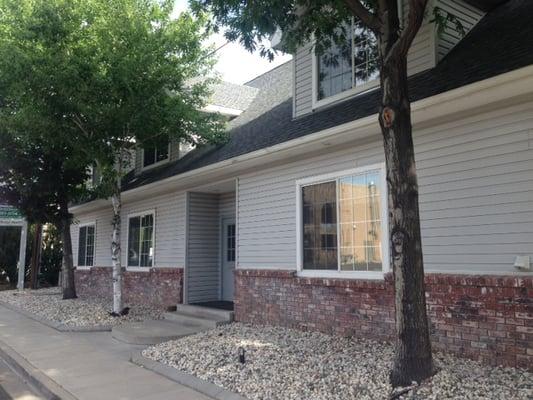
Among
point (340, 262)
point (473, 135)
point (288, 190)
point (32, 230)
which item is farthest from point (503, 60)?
point (32, 230)

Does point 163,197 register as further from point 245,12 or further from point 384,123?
point 384,123

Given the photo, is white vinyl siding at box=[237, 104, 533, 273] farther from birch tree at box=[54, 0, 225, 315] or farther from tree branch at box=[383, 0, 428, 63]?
birch tree at box=[54, 0, 225, 315]

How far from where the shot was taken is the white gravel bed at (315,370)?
191 inches

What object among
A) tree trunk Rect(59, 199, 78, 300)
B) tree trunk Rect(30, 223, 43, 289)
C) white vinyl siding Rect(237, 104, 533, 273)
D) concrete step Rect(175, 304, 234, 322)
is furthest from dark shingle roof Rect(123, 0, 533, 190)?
tree trunk Rect(30, 223, 43, 289)

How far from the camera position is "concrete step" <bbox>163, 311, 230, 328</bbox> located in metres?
9.93

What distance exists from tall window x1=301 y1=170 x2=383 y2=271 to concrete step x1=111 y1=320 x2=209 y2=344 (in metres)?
2.72

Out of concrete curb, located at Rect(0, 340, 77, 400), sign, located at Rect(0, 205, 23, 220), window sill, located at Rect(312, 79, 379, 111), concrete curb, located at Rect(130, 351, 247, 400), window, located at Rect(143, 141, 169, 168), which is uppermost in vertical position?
window, located at Rect(143, 141, 169, 168)

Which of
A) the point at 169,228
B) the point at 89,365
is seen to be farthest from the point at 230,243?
the point at 89,365

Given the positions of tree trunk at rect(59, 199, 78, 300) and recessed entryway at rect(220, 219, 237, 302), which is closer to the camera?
recessed entryway at rect(220, 219, 237, 302)

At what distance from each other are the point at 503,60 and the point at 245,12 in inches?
128

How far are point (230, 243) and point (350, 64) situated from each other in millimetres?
5806

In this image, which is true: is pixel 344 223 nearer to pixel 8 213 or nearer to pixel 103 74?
pixel 103 74

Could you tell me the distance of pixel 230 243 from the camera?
12648mm

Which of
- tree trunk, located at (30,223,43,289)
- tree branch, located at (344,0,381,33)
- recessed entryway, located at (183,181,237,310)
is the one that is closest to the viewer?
tree branch, located at (344,0,381,33)
